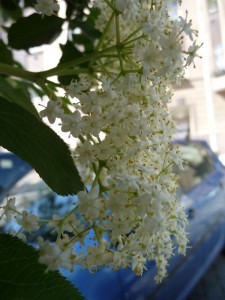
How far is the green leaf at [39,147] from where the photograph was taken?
0.41 m

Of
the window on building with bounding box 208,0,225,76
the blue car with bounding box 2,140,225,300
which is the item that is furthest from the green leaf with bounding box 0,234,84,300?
the window on building with bounding box 208,0,225,76

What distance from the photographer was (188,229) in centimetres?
207

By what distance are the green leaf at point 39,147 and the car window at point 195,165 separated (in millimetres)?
2015

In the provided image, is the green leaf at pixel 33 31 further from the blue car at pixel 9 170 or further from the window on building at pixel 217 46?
the window on building at pixel 217 46

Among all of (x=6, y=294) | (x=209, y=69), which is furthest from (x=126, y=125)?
(x=209, y=69)

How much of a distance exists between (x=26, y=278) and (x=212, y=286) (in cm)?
257

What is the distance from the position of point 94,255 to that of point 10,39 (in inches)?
16.5

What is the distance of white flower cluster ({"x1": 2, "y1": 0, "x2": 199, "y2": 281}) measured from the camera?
1.16 feet

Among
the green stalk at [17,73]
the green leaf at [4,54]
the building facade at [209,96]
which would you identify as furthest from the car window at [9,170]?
A: the building facade at [209,96]

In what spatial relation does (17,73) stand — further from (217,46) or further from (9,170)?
(217,46)

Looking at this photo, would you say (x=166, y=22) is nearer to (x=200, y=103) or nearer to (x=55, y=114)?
(x=55, y=114)

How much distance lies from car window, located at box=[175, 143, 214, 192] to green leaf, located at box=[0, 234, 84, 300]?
208 cm

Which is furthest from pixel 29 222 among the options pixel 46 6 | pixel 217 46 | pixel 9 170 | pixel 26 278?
pixel 217 46

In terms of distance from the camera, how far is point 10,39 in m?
0.66
